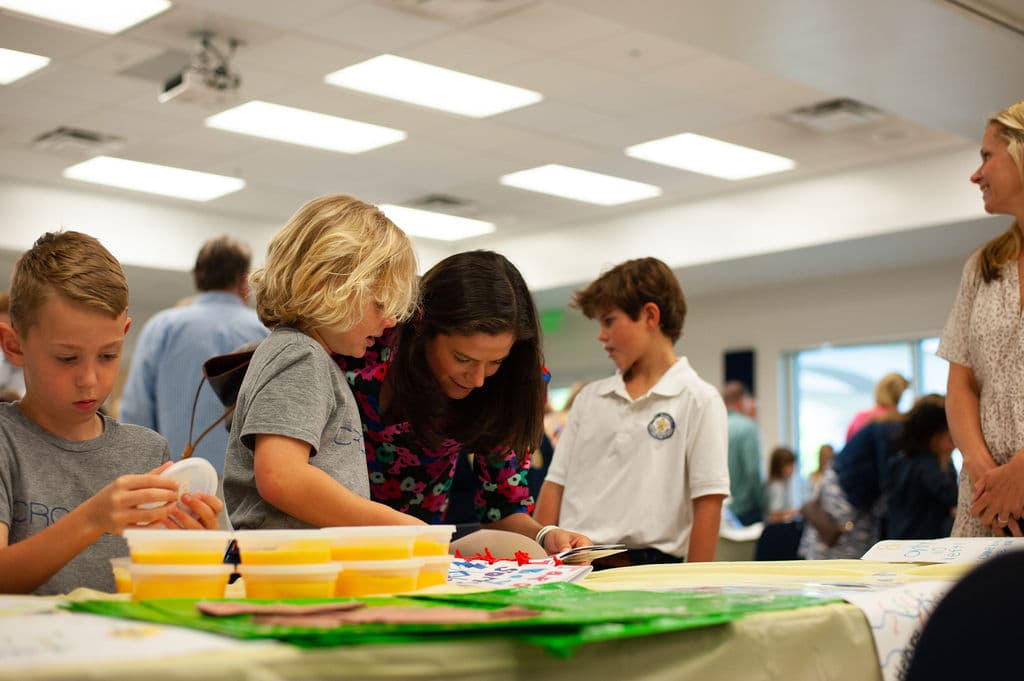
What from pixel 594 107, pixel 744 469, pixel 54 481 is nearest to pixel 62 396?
pixel 54 481

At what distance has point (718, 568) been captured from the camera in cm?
173

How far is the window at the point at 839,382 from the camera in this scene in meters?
10.7

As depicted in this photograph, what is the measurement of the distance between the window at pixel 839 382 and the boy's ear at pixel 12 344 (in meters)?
10.0

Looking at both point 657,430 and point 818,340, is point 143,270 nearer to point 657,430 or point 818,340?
point 818,340

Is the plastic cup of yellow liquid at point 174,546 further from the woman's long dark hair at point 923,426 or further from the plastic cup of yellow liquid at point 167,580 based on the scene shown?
Answer: the woman's long dark hair at point 923,426

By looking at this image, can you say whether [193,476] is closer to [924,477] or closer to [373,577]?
[373,577]

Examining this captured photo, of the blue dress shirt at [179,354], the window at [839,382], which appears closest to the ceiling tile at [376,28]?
the blue dress shirt at [179,354]

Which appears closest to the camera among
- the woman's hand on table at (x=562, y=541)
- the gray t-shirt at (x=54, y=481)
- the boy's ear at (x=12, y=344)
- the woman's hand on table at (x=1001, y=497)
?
the gray t-shirt at (x=54, y=481)

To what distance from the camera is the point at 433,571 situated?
1.38 m

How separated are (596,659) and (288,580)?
1.15 ft

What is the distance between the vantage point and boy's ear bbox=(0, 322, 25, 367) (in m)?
1.67

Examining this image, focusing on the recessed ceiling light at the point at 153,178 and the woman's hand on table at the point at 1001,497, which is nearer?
the woman's hand on table at the point at 1001,497

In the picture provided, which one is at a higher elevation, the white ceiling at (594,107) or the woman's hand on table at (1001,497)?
the white ceiling at (594,107)

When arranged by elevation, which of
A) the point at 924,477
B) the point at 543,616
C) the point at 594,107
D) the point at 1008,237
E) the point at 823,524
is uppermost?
the point at 594,107
